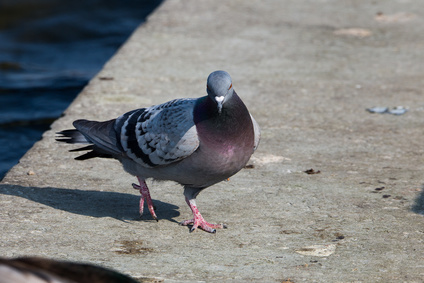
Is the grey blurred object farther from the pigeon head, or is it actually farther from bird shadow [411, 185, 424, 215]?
the pigeon head

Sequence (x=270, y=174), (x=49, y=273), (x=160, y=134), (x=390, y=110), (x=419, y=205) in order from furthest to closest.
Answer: (x=390, y=110), (x=270, y=174), (x=419, y=205), (x=160, y=134), (x=49, y=273)

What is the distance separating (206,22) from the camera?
8891mm

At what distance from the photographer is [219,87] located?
4.19 meters

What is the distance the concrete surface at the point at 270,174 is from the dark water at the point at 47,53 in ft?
4.61

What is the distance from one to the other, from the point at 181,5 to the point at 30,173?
4.80 meters

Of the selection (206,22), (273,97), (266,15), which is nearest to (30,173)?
(273,97)

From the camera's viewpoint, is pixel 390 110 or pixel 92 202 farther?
pixel 390 110

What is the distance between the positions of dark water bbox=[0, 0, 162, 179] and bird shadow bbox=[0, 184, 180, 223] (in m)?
2.20

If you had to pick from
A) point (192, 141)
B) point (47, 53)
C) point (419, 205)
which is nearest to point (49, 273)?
point (192, 141)

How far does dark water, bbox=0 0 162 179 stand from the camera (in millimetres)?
8297

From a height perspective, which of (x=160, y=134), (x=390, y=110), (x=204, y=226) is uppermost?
(x=160, y=134)

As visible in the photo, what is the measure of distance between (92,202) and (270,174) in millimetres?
1311

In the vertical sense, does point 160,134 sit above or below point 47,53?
above

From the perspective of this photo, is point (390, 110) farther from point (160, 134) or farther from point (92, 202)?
point (92, 202)
